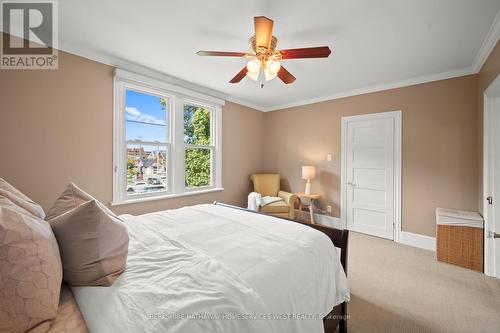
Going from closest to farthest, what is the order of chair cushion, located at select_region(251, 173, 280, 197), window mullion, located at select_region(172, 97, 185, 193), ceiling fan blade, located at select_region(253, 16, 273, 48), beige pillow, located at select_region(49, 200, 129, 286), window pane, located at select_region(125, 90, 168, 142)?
beige pillow, located at select_region(49, 200, 129, 286)
ceiling fan blade, located at select_region(253, 16, 273, 48)
window pane, located at select_region(125, 90, 168, 142)
window mullion, located at select_region(172, 97, 185, 193)
chair cushion, located at select_region(251, 173, 280, 197)

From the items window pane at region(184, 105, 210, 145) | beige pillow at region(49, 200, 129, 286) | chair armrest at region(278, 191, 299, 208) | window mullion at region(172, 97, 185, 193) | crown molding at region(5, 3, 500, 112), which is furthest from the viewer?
chair armrest at region(278, 191, 299, 208)

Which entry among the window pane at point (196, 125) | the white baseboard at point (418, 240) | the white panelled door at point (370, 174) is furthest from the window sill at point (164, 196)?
the white baseboard at point (418, 240)

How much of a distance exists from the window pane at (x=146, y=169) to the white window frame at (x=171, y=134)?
0.07 metres

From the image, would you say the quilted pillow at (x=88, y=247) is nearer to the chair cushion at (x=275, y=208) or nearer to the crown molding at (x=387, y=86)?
the chair cushion at (x=275, y=208)

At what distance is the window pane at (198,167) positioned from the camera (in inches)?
143

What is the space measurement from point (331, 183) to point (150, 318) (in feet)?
12.4

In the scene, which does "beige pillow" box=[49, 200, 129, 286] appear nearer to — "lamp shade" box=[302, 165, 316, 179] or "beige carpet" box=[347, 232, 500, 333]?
"beige carpet" box=[347, 232, 500, 333]

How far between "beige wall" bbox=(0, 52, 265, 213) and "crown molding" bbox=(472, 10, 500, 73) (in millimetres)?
4066

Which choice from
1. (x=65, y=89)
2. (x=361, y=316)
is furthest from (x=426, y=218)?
(x=65, y=89)

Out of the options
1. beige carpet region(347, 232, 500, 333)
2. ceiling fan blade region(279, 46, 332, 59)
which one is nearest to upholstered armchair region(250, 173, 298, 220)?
beige carpet region(347, 232, 500, 333)

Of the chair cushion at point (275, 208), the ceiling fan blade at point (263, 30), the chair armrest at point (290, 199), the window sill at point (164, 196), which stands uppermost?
the ceiling fan blade at point (263, 30)

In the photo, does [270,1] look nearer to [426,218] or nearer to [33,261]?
[33,261]

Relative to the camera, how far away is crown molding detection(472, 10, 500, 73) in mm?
1914

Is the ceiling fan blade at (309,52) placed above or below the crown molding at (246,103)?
below
